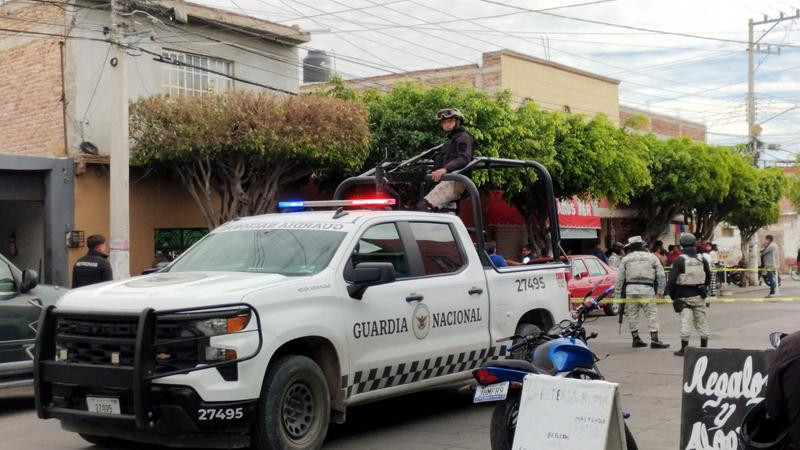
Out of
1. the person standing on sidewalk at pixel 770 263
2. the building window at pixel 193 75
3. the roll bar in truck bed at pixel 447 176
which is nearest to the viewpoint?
the roll bar in truck bed at pixel 447 176

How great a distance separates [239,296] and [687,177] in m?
29.1

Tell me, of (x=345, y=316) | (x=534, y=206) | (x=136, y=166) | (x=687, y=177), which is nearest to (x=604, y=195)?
(x=534, y=206)

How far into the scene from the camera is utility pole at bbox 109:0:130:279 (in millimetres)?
16406

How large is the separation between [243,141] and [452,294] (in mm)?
10025

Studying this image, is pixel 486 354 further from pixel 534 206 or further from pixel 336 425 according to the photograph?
pixel 534 206

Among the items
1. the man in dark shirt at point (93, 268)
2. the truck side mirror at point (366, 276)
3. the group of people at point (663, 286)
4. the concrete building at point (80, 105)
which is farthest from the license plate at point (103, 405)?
the concrete building at point (80, 105)

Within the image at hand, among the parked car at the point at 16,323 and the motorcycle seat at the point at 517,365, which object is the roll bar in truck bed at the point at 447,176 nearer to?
the motorcycle seat at the point at 517,365

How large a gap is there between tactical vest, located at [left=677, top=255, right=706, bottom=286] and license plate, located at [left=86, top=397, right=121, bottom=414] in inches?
387

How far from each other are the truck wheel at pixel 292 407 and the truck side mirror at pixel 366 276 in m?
0.75

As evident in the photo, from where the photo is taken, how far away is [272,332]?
7.03 metres

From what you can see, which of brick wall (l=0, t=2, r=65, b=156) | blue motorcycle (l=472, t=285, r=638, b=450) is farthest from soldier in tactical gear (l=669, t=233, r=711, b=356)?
brick wall (l=0, t=2, r=65, b=156)

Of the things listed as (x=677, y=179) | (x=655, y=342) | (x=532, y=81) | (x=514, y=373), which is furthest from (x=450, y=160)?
(x=677, y=179)

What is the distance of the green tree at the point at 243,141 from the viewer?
18.1 meters

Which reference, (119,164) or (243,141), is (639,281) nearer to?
(243,141)
